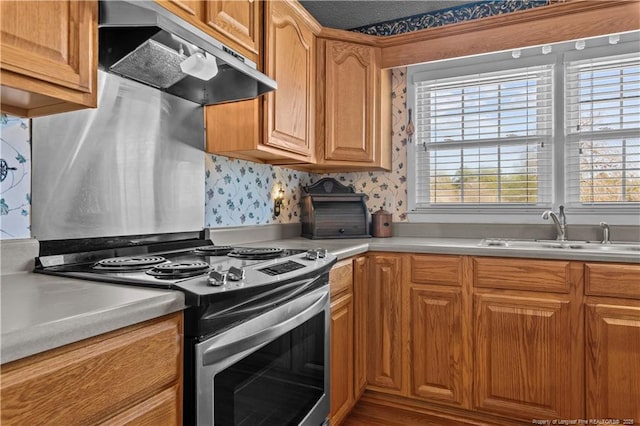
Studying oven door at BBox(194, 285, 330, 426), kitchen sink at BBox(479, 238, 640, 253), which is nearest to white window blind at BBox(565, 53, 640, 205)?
kitchen sink at BBox(479, 238, 640, 253)

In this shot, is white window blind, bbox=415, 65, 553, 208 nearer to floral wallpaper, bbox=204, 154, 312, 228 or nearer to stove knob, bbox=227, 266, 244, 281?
floral wallpaper, bbox=204, 154, 312, 228

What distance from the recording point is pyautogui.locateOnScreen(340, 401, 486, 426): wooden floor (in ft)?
6.89

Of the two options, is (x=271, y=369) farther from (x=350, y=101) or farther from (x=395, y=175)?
(x=395, y=175)

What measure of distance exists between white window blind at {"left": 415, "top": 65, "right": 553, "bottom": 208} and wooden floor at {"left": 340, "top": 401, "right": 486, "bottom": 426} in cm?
134

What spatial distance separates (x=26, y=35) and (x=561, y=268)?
2.19 m

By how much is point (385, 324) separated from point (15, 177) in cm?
184

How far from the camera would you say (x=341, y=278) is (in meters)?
1.98

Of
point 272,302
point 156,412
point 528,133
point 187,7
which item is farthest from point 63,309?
point 528,133

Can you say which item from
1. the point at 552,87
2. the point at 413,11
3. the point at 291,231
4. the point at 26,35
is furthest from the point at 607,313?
the point at 26,35

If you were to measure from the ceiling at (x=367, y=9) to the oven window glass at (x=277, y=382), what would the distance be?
2.04 m

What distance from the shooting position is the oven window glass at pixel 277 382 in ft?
3.56

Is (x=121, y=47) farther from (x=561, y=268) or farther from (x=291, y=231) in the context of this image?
(x=561, y=268)

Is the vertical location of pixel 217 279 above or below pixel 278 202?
below

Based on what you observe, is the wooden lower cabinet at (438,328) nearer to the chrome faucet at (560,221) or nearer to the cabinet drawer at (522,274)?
the cabinet drawer at (522,274)
